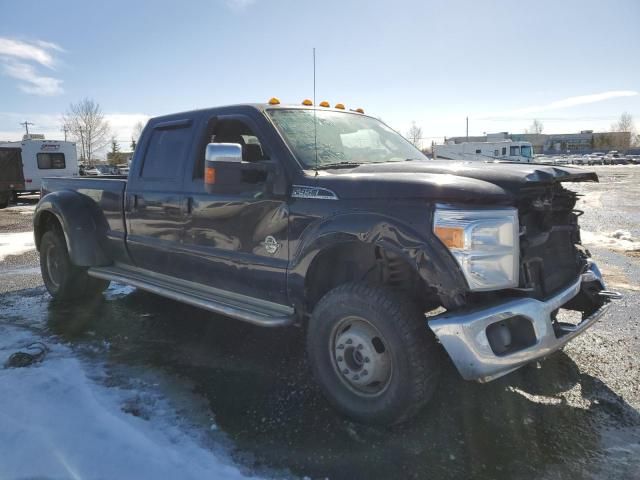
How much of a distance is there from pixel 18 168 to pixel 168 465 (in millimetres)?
22517

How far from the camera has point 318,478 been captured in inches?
A: 97.0

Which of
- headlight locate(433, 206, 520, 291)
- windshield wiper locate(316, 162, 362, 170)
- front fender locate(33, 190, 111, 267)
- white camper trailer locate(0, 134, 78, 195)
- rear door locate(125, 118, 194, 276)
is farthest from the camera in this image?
white camper trailer locate(0, 134, 78, 195)

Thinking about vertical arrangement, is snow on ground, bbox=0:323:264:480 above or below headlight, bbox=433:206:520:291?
below

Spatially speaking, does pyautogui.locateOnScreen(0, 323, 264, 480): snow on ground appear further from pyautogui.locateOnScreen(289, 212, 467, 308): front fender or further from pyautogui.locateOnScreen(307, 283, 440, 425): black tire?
pyautogui.locateOnScreen(289, 212, 467, 308): front fender

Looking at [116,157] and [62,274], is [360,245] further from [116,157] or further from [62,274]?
[116,157]

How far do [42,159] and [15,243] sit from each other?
13.9m

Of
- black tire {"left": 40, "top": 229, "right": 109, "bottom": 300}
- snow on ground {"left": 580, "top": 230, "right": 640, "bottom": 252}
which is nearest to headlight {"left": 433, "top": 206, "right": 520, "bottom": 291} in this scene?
black tire {"left": 40, "top": 229, "right": 109, "bottom": 300}

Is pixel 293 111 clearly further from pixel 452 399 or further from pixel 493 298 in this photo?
pixel 452 399

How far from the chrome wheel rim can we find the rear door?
6.01 feet

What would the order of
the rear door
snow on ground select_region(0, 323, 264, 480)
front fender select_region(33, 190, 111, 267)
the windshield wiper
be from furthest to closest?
front fender select_region(33, 190, 111, 267)
the rear door
the windshield wiper
snow on ground select_region(0, 323, 264, 480)

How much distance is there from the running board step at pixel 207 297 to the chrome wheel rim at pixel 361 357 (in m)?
0.42

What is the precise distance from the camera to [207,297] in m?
3.81

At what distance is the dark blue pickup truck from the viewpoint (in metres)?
2.60

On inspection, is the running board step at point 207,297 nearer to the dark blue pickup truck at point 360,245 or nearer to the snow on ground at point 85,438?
the dark blue pickup truck at point 360,245
